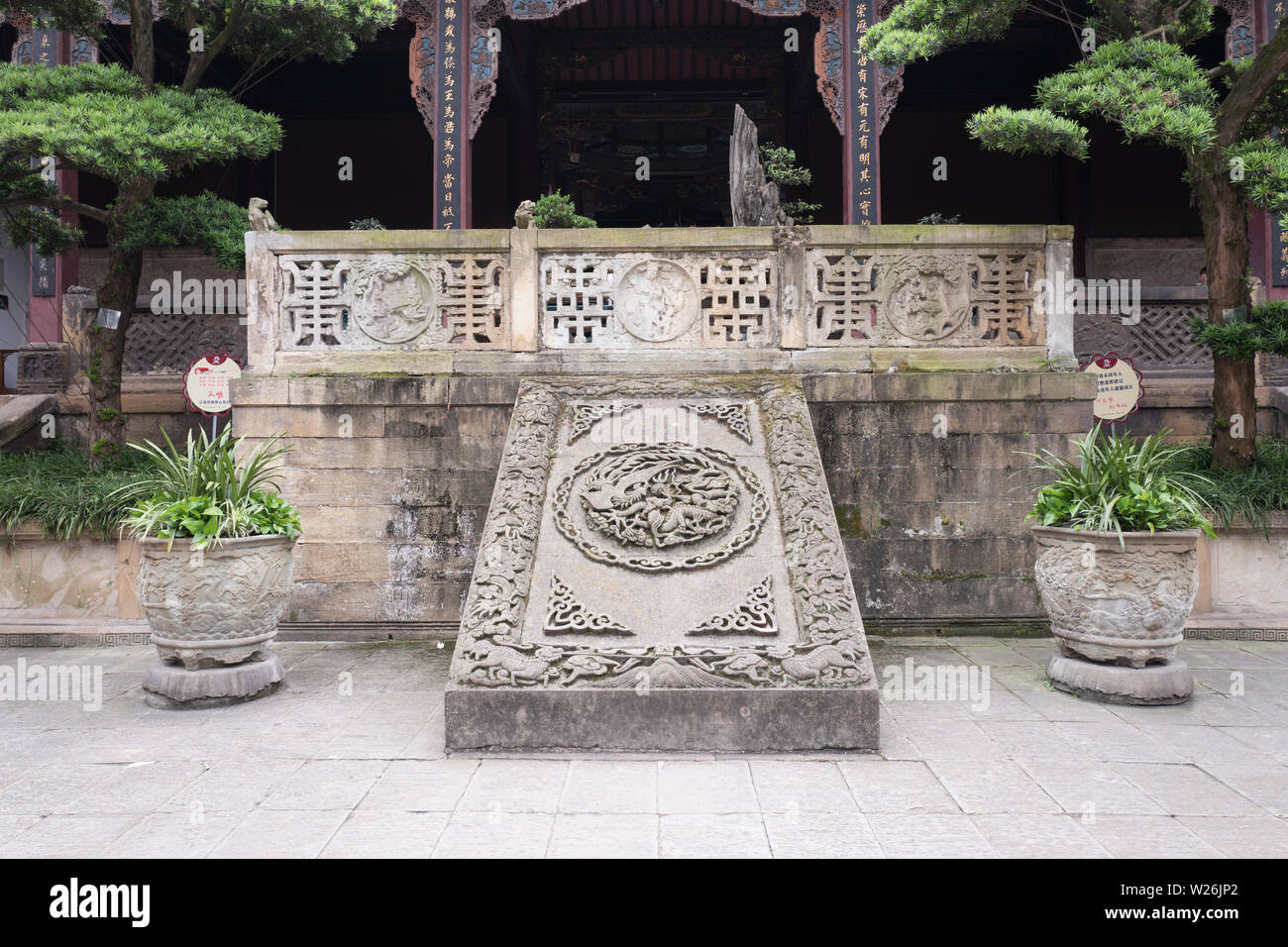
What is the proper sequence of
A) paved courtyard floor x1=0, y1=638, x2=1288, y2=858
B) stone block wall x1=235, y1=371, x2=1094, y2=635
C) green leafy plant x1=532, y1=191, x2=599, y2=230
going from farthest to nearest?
green leafy plant x1=532, y1=191, x2=599, y2=230, stone block wall x1=235, y1=371, x2=1094, y2=635, paved courtyard floor x1=0, y1=638, x2=1288, y2=858

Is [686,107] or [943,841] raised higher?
[686,107]

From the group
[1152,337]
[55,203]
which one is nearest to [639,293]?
[55,203]

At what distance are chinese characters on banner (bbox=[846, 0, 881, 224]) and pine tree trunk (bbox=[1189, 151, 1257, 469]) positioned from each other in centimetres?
333

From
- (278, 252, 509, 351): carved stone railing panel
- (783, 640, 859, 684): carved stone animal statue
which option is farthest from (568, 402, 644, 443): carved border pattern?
(783, 640, 859, 684): carved stone animal statue

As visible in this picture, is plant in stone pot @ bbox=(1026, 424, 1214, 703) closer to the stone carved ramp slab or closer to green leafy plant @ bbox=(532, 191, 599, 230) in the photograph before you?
the stone carved ramp slab

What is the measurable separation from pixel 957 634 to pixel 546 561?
3285 mm

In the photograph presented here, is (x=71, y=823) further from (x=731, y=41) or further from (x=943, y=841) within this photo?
(x=731, y=41)

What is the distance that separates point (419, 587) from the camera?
641 cm

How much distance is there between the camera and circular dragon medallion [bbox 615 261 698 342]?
6.57 metres

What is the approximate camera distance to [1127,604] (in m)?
4.63

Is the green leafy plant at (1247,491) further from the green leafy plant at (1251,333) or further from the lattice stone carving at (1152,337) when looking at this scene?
the lattice stone carving at (1152,337)

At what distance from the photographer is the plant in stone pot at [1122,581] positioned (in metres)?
4.62

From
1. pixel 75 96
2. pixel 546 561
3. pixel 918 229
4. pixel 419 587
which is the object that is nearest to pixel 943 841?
pixel 546 561

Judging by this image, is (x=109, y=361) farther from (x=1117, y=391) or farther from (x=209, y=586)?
(x=1117, y=391)
